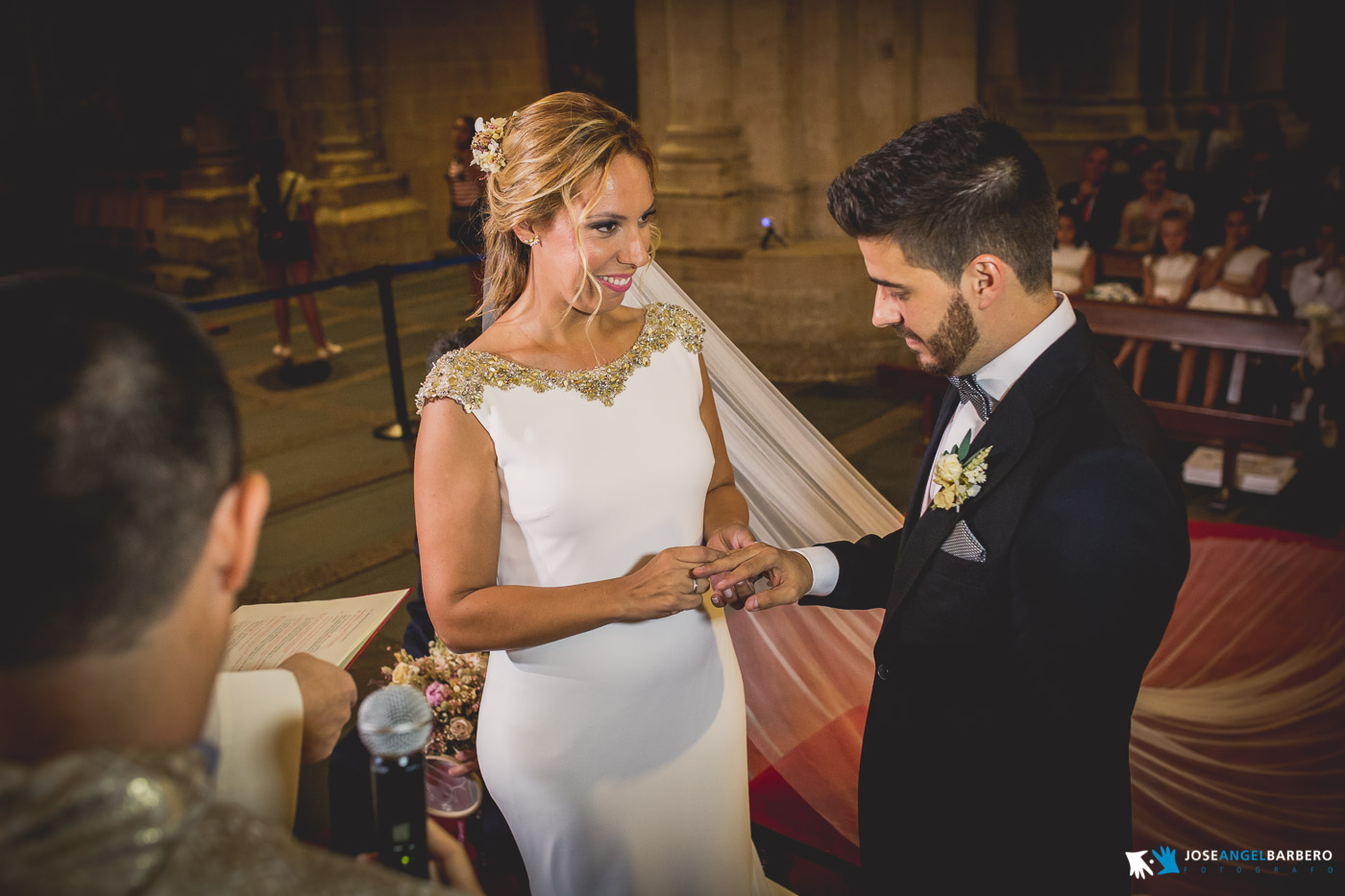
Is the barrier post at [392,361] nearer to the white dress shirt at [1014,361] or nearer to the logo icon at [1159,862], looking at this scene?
the logo icon at [1159,862]

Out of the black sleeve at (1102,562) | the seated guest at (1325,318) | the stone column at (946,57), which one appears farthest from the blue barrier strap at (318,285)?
the seated guest at (1325,318)

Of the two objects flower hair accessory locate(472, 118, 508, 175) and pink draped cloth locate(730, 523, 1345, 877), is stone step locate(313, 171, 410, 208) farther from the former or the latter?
flower hair accessory locate(472, 118, 508, 175)

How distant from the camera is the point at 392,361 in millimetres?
6195

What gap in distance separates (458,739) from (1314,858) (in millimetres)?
2312

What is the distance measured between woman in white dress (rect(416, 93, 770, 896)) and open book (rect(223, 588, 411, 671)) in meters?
0.33

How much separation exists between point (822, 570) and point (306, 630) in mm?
1166

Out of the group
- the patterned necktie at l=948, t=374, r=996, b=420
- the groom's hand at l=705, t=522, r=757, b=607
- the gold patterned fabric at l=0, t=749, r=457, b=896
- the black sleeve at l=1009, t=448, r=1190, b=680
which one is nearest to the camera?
the gold patterned fabric at l=0, t=749, r=457, b=896

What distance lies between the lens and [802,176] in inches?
312

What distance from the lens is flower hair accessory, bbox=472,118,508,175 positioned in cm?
221

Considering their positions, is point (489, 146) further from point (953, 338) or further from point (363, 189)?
point (363, 189)

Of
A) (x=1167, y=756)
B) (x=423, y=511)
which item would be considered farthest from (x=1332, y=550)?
(x=423, y=511)

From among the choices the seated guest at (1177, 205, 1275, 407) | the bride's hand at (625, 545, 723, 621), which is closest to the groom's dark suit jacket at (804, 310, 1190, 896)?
the bride's hand at (625, 545, 723, 621)

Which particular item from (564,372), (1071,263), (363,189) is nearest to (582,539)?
(564,372)

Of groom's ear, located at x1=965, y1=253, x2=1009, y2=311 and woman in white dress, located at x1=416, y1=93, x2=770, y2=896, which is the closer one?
groom's ear, located at x1=965, y1=253, x2=1009, y2=311
